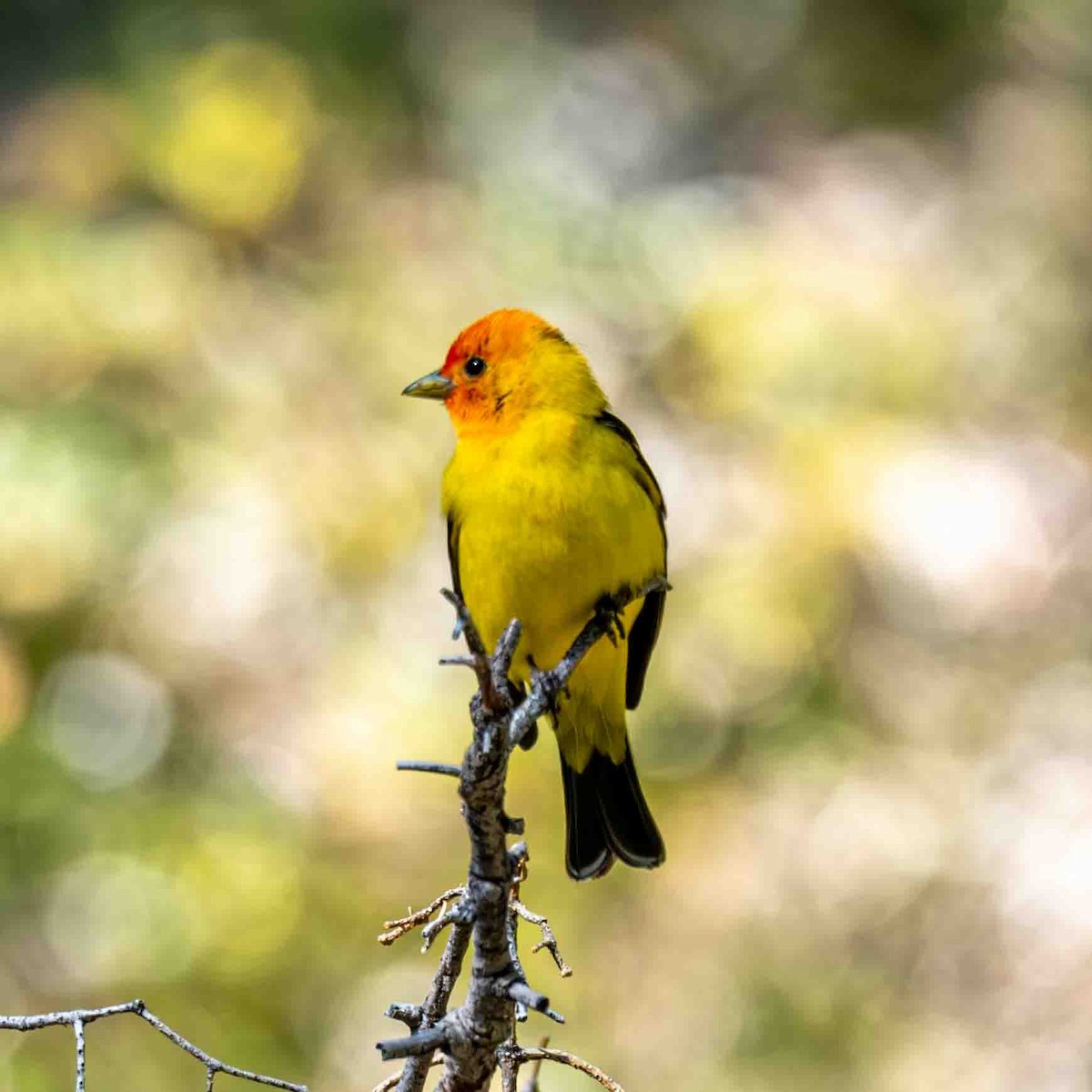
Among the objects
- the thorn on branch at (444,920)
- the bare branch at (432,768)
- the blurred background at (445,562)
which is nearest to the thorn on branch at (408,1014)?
the thorn on branch at (444,920)

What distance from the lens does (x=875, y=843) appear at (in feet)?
20.4

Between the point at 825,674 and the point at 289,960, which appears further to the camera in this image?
the point at 825,674

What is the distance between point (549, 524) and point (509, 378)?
54cm

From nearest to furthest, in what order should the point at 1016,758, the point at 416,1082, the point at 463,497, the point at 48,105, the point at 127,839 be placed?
the point at 416,1082
the point at 463,497
the point at 127,839
the point at 1016,758
the point at 48,105

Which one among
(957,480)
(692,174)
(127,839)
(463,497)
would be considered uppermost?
(692,174)

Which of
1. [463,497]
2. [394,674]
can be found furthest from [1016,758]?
[463,497]

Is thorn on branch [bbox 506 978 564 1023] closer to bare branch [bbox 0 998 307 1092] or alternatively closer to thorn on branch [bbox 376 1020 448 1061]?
thorn on branch [bbox 376 1020 448 1061]

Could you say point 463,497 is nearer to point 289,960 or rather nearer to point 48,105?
point 289,960

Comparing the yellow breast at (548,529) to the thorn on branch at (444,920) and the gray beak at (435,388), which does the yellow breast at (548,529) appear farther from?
the thorn on branch at (444,920)

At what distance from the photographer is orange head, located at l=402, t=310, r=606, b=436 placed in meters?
3.29

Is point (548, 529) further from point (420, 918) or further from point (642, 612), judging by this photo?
point (420, 918)

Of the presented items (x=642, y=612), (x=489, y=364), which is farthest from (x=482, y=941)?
(x=489, y=364)

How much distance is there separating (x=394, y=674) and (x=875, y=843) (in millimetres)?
2117

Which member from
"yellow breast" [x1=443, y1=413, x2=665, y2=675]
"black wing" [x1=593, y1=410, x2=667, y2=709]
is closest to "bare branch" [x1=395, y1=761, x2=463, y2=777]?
"yellow breast" [x1=443, y1=413, x2=665, y2=675]
